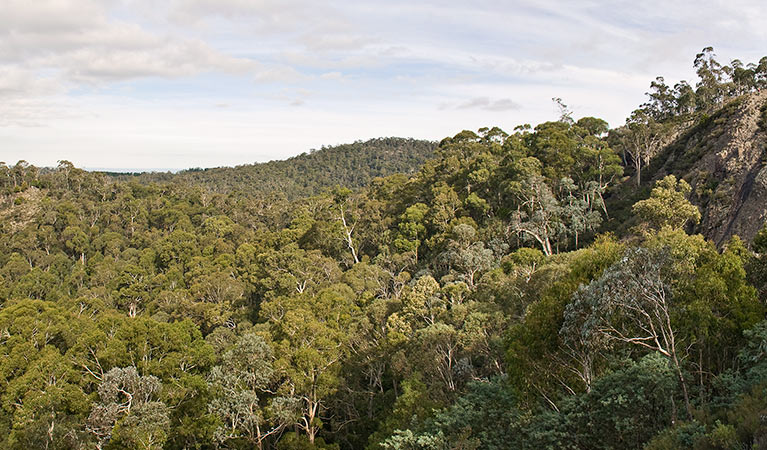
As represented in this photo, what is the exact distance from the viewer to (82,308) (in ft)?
153

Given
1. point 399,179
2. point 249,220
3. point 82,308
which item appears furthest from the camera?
point 249,220

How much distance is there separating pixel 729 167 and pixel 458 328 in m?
21.5

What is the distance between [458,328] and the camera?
23422mm

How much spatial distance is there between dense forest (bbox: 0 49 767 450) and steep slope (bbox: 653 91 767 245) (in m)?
0.72

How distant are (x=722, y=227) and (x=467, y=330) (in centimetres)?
1728

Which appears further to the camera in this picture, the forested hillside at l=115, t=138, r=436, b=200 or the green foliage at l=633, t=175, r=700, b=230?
the forested hillside at l=115, t=138, r=436, b=200

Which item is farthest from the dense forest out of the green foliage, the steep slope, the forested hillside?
the forested hillside

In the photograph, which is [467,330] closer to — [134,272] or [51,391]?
[51,391]

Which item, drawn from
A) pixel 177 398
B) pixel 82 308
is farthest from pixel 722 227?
pixel 82 308

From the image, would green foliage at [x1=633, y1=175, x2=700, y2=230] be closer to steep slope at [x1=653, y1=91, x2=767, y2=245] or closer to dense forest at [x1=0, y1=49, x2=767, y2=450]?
dense forest at [x1=0, y1=49, x2=767, y2=450]

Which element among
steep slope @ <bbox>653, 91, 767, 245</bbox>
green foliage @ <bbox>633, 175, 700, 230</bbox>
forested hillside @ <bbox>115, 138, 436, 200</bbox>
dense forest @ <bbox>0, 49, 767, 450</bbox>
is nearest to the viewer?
dense forest @ <bbox>0, 49, 767, 450</bbox>

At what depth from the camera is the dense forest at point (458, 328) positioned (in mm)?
12891

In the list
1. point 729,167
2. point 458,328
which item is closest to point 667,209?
point 729,167

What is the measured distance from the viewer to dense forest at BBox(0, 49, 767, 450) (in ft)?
42.3
